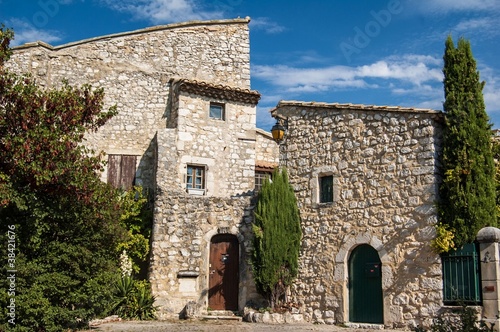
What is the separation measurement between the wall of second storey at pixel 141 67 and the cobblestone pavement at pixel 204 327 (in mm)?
6649

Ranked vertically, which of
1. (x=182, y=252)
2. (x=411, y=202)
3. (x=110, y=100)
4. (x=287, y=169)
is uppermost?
(x=110, y=100)

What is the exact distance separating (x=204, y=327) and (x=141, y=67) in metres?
10.6

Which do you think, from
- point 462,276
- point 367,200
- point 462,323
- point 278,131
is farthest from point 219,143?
point 462,323

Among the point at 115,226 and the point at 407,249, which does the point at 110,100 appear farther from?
the point at 407,249

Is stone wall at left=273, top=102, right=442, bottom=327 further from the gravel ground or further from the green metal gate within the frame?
the gravel ground

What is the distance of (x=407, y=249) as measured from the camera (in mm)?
13352

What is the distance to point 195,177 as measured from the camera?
64.4ft

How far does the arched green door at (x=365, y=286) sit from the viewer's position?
13.8m

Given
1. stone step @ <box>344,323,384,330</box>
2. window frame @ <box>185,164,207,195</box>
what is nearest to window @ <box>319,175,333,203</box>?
stone step @ <box>344,323,384,330</box>

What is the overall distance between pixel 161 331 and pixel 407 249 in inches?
220

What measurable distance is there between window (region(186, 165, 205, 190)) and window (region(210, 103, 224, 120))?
1.81m

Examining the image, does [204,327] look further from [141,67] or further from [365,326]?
[141,67]

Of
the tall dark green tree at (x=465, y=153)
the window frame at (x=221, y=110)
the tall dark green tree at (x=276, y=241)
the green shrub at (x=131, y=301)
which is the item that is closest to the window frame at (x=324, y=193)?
the tall dark green tree at (x=276, y=241)

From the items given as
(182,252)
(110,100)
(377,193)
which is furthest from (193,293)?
(110,100)
